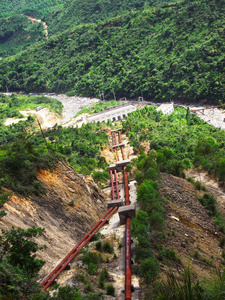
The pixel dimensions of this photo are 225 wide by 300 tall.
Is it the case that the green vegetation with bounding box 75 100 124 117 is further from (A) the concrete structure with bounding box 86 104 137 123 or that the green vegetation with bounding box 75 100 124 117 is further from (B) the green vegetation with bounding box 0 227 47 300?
(B) the green vegetation with bounding box 0 227 47 300

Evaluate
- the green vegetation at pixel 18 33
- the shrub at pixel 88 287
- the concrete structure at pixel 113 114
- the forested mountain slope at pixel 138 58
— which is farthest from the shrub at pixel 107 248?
the green vegetation at pixel 18 33

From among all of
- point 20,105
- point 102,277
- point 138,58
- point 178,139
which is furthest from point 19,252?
point 138,58

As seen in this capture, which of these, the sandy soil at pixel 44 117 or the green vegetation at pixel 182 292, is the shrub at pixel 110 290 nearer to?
the green vegetation at pixel 182 292

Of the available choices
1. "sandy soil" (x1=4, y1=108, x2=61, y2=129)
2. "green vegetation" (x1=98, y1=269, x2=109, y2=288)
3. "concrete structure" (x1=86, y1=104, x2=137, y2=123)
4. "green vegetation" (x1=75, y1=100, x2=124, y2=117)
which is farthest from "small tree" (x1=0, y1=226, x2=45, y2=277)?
"green vegetation" (x1=75, y1=100, x2=124, y2=117)

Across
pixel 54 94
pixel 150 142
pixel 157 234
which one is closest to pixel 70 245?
pixel 157 234

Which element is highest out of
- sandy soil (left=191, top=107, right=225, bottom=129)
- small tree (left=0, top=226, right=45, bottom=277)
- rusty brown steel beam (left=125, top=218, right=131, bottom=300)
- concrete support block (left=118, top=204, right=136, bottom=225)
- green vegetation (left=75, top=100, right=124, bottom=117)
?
small tree (left=0, top=226, right=45, bottom=277)

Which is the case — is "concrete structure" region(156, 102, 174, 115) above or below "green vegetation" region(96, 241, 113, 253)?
below

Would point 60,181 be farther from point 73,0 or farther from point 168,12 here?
point 73,0
